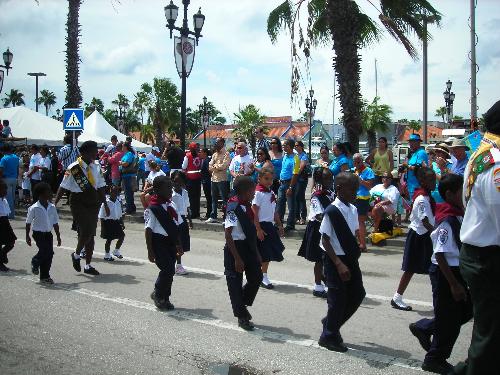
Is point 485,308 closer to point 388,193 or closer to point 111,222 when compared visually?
point 111,222

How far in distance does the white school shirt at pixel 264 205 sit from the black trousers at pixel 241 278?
5.17 feet

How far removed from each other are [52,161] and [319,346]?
15.0 metres

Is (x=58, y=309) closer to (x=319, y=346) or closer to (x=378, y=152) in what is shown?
(x=319, y=346)

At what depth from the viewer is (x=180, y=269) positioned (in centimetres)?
825

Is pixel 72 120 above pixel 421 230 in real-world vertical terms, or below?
above

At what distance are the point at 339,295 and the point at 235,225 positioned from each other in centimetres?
133

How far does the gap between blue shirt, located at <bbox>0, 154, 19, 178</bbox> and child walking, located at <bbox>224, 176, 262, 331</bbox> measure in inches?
453

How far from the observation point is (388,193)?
11.0 metres

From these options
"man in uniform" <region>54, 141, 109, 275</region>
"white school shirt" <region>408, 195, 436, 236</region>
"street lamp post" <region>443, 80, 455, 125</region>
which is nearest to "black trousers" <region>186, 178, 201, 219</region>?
"man in uniform" <region>54, 141, 109, 275</region>

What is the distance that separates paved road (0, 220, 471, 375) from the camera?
15.3 ft

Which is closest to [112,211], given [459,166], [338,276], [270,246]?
[270,246]

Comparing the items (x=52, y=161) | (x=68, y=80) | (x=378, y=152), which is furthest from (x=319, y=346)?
Answer: (x=68, y=80)

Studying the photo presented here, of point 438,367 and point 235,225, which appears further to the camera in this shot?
point 235,225

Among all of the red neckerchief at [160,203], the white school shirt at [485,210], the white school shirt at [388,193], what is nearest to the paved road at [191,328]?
the red neckerchief at [160,203]
